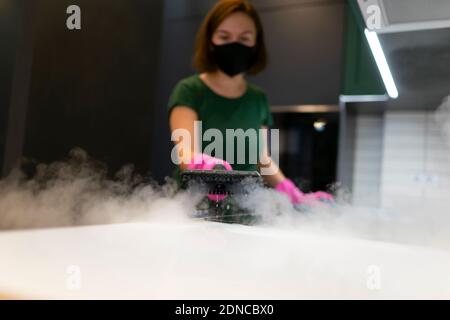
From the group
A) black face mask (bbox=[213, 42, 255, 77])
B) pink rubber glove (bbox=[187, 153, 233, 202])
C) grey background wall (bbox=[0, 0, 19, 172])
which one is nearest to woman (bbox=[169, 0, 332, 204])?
black face mask (bbox=[213, 42, 255, 77])

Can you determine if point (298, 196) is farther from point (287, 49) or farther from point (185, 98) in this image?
point (287, 49)

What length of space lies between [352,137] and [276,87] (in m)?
0.42

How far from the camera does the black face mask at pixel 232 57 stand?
1.15 m

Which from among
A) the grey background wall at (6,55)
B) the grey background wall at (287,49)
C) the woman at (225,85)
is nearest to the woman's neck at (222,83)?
the woman at (225,85)

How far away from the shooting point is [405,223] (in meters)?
0.89

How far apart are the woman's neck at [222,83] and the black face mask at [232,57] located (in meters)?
0.04

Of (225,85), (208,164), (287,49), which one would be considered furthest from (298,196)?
(287,49)

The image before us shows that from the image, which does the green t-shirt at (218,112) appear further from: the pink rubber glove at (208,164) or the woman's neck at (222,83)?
the pink rubber glove at (208,164)

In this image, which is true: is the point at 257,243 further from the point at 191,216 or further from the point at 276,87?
the point at 276,87

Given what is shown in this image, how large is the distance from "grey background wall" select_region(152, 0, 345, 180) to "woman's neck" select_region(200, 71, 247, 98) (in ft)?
0.81

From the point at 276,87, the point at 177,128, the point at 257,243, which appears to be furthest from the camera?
the point at 276,87

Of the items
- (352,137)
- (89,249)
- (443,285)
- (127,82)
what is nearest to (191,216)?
(89,249)

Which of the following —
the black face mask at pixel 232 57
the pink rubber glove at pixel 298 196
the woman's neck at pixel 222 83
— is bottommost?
the pink rubber glove at pixel 298 196

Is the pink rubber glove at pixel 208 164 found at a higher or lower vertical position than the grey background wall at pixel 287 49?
lower
